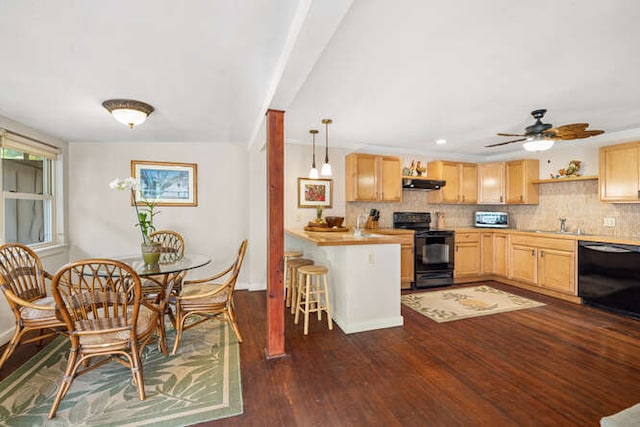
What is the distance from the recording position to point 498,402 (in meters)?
1.88

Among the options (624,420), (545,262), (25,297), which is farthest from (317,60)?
(545,262)

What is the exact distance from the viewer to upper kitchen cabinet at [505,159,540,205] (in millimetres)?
4832

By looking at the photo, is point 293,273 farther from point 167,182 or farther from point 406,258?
point 167,182

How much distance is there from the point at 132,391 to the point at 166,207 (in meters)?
2.64

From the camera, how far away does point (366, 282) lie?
300 cm

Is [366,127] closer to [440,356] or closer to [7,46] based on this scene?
[440,356]

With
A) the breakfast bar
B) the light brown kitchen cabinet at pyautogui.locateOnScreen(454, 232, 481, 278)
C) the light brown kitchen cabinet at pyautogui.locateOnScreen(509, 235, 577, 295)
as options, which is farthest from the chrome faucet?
the breakfast bar

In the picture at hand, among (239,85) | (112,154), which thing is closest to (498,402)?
(239,85)

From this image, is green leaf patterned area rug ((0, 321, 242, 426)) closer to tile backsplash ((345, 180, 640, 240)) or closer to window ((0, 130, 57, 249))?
window ((0, 130, 57, 249))

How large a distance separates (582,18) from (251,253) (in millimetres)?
4055

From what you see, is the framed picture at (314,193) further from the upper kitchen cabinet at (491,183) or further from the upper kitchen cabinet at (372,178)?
the upper kitchen cabinet at (491,183)

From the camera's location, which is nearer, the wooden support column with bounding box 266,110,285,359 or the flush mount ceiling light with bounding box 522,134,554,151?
the wooden support column with bounding box 266,110,285,359

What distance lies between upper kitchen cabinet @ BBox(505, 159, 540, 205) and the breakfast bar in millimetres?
→ 3256

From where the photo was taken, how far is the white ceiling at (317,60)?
146 cm
